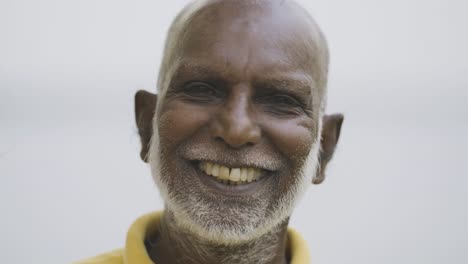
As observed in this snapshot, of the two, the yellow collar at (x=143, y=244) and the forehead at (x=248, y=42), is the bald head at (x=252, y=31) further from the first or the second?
the yellow collar at (x=143, y=244)

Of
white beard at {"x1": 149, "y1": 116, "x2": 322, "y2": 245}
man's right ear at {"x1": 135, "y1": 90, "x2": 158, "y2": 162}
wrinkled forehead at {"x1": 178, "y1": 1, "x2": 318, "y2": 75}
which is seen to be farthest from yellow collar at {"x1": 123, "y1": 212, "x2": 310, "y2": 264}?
wrinkled forehead at {"x1": 178, "y1": 1, "x2": 318, "y2": 75}

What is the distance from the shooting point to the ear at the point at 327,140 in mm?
2084

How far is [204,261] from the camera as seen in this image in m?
1.87

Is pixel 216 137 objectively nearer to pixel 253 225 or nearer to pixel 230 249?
pixel 253 225

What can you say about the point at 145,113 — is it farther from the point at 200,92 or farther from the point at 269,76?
the point at 269,76

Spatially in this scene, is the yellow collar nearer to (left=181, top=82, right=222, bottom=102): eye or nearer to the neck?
the neck

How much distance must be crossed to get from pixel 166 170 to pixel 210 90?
0.28 metres

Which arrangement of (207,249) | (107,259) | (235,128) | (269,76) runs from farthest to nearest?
(107,259)
(207,249)
(269,76)
(235,128)

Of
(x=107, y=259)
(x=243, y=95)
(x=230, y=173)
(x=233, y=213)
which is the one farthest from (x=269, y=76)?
(x=107, y=259)

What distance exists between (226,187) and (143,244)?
17.1 inches

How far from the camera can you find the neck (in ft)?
6.06

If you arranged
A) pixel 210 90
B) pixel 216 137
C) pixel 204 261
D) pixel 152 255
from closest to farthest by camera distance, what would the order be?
pixel 216 137, pixel 210 90, pixel 204 261, pixel 152 255

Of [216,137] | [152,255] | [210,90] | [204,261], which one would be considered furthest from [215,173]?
[152,255]

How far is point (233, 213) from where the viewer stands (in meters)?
1.63
